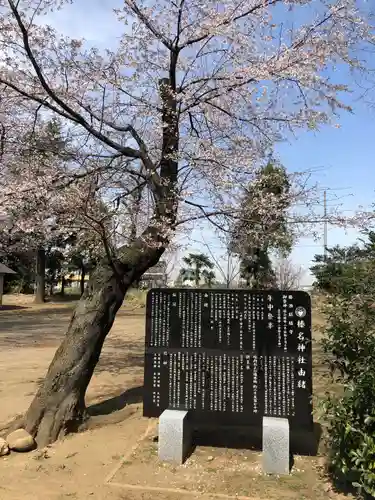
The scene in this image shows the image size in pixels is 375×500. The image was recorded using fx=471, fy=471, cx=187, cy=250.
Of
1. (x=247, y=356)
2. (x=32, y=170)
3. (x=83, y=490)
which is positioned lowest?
(x=83, y=490)

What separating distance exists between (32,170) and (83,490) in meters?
4.33

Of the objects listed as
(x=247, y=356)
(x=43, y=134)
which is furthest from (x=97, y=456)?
(x=43, y=134)

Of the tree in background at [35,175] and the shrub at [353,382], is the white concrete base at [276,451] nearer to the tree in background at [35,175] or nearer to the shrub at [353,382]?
the shrub at [353,382]

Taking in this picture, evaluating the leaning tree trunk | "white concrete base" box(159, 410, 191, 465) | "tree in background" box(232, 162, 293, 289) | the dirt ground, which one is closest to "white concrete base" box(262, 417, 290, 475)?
the dirt ground

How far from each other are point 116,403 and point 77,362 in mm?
1512

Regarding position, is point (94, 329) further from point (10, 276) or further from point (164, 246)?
point (10, 276)

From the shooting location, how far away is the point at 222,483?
4074 mm

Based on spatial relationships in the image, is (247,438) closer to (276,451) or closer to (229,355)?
(276,451)

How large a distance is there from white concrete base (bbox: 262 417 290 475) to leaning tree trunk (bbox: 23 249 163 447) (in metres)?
2.23

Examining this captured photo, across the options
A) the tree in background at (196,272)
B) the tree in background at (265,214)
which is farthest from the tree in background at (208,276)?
the tree in background at (265,214)

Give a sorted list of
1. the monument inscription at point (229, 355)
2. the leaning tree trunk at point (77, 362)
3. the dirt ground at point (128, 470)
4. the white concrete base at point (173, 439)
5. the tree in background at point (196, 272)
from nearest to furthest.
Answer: the dirt ground at point (128, 470), the white concrete base at point (173, 439), the monument inscription at point (229, 355), the leaning tree trunk at point (77, 362), the tree in background at point (196, 272)

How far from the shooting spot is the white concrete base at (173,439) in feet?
14.8

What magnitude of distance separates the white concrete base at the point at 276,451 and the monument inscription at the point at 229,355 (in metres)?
0.33

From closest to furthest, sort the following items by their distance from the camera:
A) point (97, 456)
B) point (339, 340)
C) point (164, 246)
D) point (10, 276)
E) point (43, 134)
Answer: point (339, 340) → point (97, 456) → point (164, 246) → point (43, 134) → point (10, 276)
